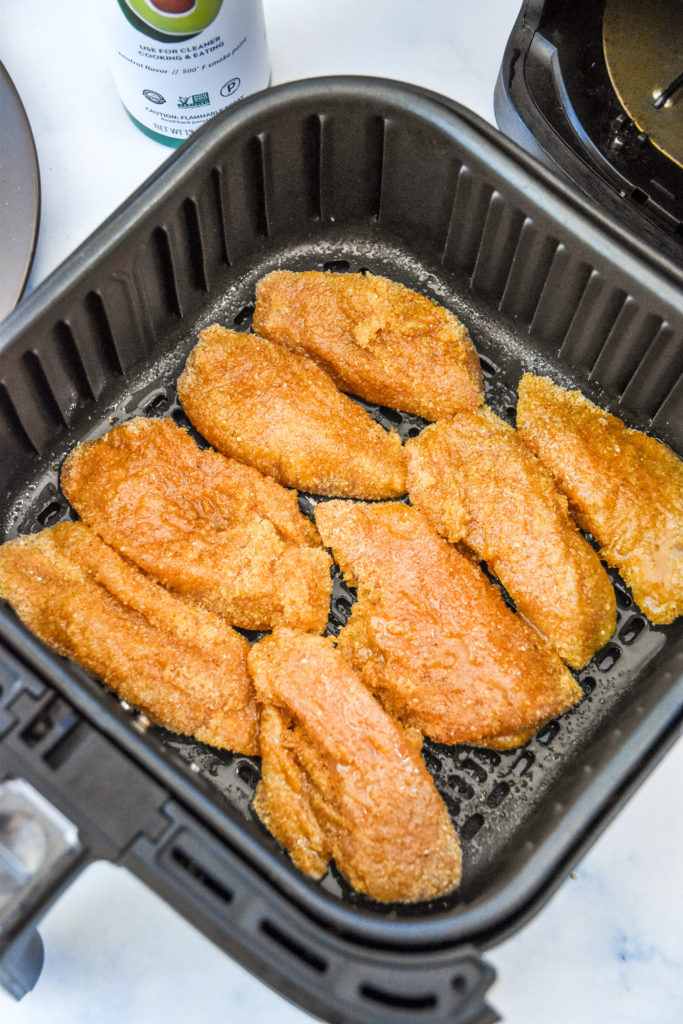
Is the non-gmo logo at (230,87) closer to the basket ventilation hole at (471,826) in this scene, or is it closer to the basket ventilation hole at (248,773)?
the basket ventilation hole at (248,773)

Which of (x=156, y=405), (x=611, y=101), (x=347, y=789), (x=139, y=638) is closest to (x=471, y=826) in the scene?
(x=347, y=789)

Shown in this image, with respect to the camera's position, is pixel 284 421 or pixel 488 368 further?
Answer: pixel 488 368

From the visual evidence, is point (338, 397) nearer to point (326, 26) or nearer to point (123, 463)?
point (123, 463)

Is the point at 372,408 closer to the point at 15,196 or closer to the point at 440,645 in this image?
the point at 440,645

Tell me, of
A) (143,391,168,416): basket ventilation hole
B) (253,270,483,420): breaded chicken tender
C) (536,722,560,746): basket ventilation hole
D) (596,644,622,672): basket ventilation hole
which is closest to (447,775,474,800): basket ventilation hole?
(536,722,560,746): basket ventilation hole

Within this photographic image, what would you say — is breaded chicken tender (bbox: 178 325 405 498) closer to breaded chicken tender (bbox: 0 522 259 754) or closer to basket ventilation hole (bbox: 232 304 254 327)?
basket ventilation hole (bbox: 232 304 254 327)
